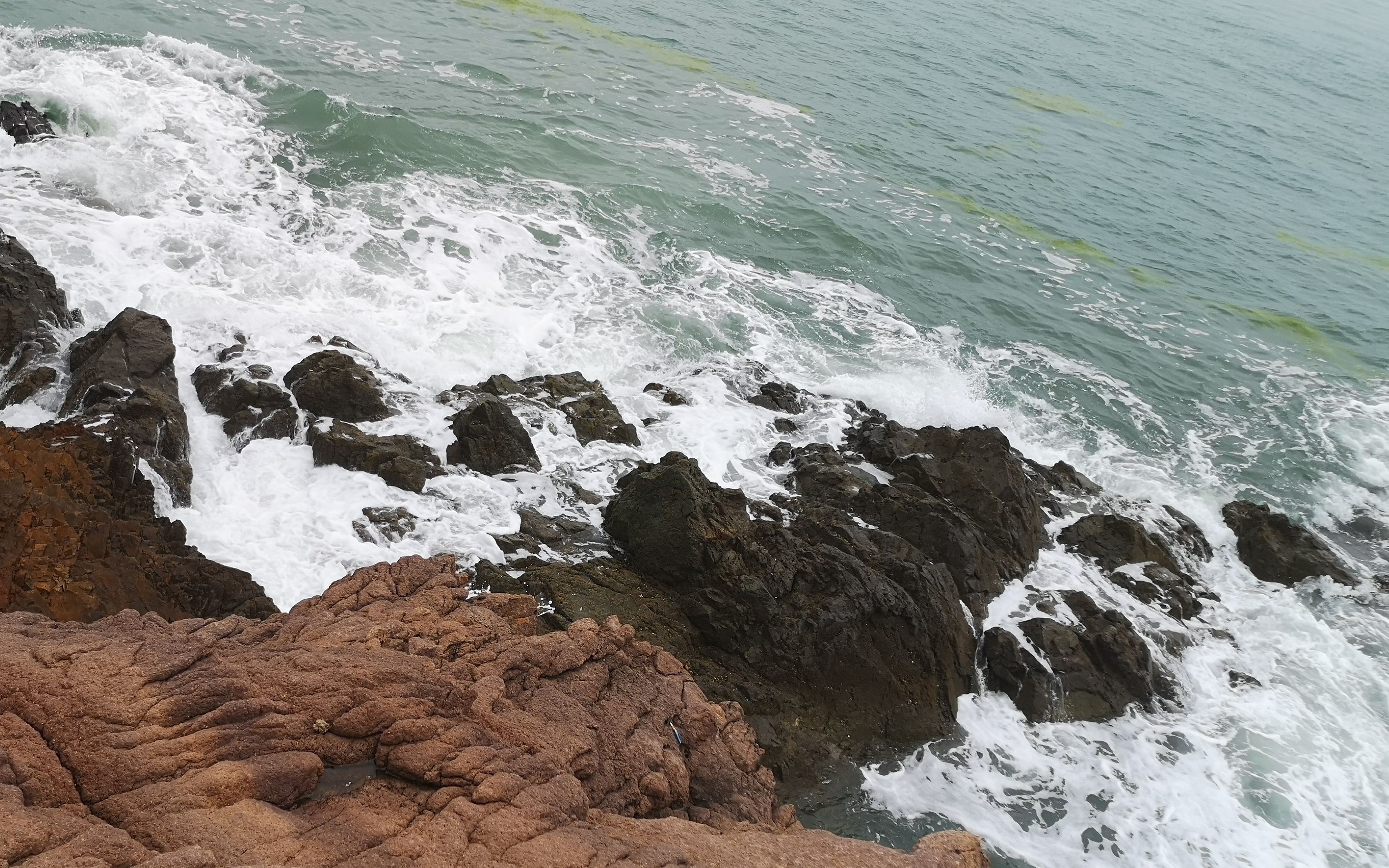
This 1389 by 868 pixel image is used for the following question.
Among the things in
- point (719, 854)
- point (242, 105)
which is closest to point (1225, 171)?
point (242, 105)

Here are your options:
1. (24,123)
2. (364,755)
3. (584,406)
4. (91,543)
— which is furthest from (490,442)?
(24,123)

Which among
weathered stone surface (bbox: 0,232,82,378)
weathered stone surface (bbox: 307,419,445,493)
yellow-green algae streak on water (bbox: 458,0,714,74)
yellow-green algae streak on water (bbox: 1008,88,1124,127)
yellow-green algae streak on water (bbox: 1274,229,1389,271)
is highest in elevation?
yellow-green algae streak on water (bbox: 1008,88,1124,127)

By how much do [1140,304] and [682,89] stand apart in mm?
15790

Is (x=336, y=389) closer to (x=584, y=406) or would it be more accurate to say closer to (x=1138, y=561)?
(x=584, y=406)

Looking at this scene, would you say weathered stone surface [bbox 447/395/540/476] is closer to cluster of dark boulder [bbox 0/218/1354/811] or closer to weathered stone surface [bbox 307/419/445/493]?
cluster of dark boulder [bbox 0/218/1354/811]

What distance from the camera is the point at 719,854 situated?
22.5 feet

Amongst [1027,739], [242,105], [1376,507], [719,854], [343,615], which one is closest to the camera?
[719,854]

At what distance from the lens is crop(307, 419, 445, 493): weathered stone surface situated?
41.6 ft

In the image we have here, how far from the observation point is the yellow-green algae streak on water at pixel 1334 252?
3219 cm

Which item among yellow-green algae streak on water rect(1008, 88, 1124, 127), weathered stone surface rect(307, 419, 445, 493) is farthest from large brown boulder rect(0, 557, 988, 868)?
yellow-green algae streak on water rect(1008, 88, 1124, 127)

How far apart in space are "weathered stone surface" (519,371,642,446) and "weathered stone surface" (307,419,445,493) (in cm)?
251

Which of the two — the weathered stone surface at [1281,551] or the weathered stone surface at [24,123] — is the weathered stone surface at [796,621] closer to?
the weathered stone surface at [1281,551]

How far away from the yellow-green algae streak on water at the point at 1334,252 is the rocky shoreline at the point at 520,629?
759 inches

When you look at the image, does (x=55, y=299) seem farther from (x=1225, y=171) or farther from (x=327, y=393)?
(x=1225, y=171)
